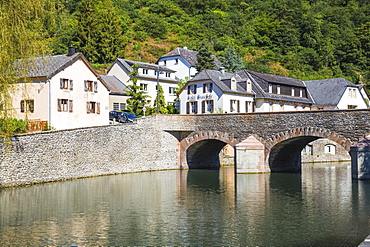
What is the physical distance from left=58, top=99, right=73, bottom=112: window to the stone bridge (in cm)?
604

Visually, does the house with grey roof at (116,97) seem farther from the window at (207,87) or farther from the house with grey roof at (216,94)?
the window at (207,87)

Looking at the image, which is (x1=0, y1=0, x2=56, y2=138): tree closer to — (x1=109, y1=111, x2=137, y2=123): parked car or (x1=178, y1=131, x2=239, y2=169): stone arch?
(x1=178, y1=131, x2=239, y2=169): stone arch

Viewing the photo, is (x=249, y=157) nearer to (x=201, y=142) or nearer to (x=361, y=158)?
(x=201, y=142)

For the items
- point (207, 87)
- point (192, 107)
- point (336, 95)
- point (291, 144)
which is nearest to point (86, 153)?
point (291, 144)

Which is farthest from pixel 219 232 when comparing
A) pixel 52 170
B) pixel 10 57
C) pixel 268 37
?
pixel 268 37

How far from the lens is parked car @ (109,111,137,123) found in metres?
49.4

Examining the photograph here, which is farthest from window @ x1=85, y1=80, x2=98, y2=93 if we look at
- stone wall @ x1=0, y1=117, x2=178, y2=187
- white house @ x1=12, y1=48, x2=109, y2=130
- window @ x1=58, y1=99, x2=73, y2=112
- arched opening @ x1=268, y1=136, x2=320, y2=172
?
arched opening @ x1=268, y1=136, x2=320, y2=172

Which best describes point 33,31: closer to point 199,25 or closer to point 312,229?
point 312,229

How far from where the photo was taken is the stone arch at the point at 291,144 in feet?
117

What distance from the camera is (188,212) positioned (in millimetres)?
22500

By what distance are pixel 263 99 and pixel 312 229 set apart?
3869 centimetres

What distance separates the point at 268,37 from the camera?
360ft

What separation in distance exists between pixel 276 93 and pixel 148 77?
17.6m

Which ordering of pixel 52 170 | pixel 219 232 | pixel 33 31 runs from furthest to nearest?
pixel 52 170 → pixel 33 31 → pixel 219 232
